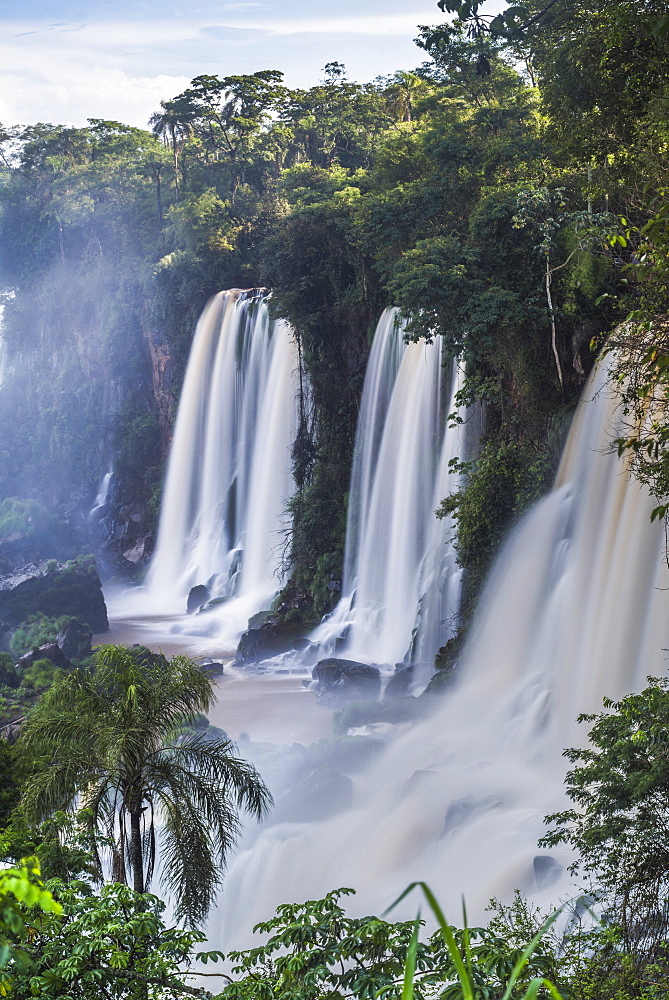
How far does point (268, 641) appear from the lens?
23359 mm

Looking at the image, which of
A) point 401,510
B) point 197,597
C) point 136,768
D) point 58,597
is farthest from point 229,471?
point 136,768

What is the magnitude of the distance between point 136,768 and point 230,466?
893 inches

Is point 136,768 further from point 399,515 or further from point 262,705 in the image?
point 399,515

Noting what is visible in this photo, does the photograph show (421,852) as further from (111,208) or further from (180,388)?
(111,208)

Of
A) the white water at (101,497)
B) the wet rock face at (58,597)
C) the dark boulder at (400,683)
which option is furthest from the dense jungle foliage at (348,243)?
the wet rock face at (58,597)

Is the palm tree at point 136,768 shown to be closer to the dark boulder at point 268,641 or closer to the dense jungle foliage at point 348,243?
the dense jungle foliage at point 348,243

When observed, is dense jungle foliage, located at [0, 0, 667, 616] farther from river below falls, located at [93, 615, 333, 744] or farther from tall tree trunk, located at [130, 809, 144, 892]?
tall tree trunk, located at [130, 809, 144, 892]

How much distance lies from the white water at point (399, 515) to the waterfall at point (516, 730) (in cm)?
335

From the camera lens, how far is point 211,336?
32.3 m

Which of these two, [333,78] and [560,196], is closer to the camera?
[560,196]

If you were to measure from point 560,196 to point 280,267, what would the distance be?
35.2 feet

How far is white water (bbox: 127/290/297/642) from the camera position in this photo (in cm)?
2820

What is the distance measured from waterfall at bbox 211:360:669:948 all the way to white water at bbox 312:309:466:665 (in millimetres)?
3351

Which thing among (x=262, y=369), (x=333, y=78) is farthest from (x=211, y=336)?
(x=333, y=78)
